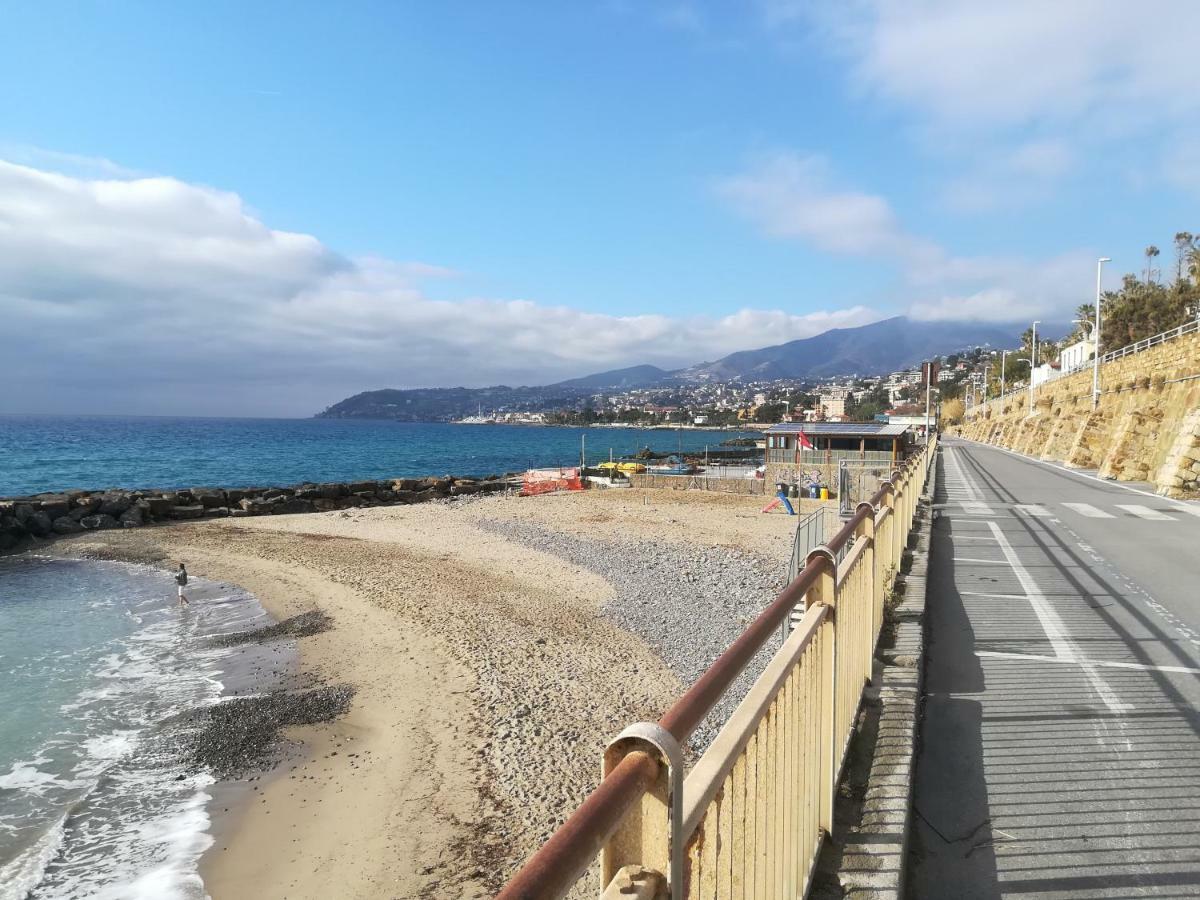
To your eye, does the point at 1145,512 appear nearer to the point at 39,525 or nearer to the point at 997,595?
the point at 997,595

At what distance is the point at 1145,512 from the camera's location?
16.1 m

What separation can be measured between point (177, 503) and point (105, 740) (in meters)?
31.6

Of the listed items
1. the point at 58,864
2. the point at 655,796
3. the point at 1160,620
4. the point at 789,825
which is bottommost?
the point at 58,864

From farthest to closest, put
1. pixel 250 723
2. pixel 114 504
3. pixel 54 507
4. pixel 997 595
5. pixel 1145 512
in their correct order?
pixel 114 504 → pixel 54 507 → pixel 1145 512 → pixel 250 723 → pixel 997 595

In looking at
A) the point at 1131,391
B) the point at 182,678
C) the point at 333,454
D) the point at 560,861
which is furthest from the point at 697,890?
the point at 333,454

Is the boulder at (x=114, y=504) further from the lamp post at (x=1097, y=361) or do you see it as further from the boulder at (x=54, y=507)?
the lamp post at (x=1097, y=361)

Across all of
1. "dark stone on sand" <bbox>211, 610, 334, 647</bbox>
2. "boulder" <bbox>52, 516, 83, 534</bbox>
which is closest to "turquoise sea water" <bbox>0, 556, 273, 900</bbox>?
"dark stone on sand" <bbox>211, 610, 334, 647</bbox>

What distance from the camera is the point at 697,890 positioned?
1.74m

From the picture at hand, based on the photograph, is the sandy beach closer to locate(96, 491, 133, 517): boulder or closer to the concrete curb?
the concrete curb

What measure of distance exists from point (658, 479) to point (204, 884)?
3876 centimetres

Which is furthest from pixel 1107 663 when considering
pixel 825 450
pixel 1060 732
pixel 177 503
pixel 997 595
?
pixel 177 503

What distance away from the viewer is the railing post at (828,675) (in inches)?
124

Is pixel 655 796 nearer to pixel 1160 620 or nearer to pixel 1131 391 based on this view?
pixel 1160 620

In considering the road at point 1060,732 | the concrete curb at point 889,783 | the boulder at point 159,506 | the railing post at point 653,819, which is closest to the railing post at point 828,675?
the concrete curb at point 889,783
